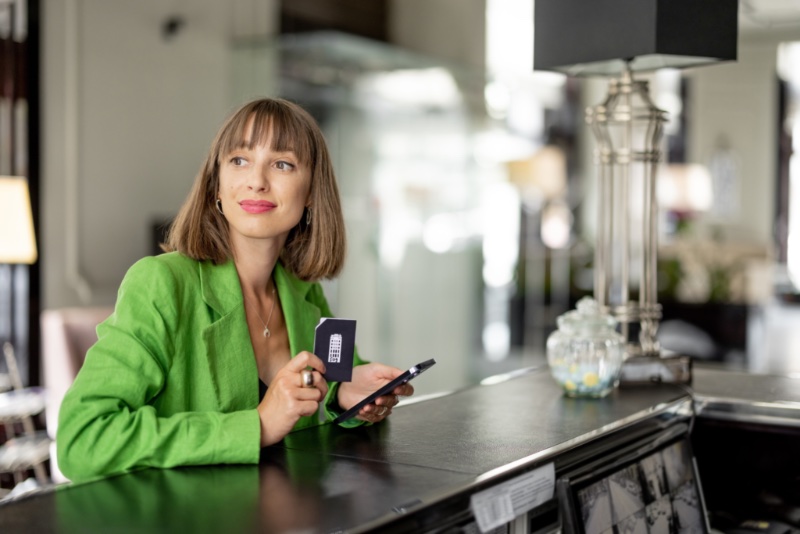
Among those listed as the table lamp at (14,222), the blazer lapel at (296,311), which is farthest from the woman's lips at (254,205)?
the table lamp at (14,222)

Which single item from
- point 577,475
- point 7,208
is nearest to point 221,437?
point 577,475

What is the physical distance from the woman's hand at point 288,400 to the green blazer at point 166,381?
0.10 ft

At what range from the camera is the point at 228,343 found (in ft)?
5.55

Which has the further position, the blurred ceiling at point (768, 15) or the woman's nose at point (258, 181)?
the blurred ceiling at point (768, 15)

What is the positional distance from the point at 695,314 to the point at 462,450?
5549 mm

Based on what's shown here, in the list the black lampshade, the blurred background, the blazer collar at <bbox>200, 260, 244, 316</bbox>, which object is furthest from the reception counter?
the blurred background

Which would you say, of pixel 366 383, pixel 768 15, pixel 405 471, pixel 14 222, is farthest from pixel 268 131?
pixel 768 15

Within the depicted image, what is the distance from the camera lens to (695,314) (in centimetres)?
679

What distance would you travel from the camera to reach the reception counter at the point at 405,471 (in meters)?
1.23

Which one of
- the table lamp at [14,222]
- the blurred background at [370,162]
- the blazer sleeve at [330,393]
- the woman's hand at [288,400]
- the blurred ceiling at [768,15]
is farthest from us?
the blurred ceiling at [768,15]

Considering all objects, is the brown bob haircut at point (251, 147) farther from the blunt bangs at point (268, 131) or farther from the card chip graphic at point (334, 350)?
the card chip graphic at point (334, 350)

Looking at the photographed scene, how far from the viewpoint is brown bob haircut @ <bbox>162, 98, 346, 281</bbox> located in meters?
1.73

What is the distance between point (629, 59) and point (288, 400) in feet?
4.44

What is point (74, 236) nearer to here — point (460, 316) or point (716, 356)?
point (460, 316)
